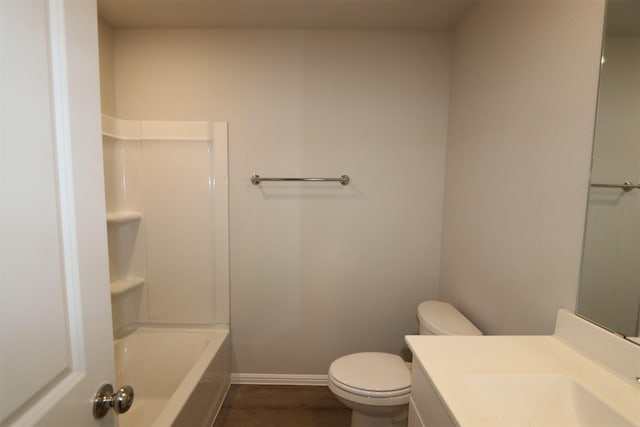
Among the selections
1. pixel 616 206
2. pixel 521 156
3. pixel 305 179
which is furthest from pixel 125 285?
pixel 616 206

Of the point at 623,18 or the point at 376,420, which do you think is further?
the point at 376,420

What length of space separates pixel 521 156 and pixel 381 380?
1.20m

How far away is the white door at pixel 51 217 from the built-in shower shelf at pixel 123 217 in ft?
4.66

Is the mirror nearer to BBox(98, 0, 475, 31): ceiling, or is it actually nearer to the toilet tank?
the toilet tank

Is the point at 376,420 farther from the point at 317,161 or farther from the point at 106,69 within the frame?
the point at 106,69

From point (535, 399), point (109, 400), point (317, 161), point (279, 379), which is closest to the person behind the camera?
point (109, 400)

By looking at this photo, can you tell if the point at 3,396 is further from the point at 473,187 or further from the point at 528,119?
the point at 473,187

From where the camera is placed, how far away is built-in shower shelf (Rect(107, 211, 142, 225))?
184 centimetres

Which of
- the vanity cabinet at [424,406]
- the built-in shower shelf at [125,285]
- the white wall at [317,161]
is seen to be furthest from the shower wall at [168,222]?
the vanity cabinet at [424,406]

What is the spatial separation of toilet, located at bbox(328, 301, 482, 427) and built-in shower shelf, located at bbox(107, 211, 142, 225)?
155cm

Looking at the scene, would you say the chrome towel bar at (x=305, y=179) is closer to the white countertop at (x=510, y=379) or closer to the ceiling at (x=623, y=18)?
the white countertop at (x=510, y=379)

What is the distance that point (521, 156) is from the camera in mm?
1230

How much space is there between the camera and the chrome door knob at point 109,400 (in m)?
0.63

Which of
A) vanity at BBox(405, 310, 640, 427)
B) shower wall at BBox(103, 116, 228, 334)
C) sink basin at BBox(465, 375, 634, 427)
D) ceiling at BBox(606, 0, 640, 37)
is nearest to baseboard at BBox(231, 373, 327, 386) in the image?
shower wall at BBox(103, 116, 228, 334)
